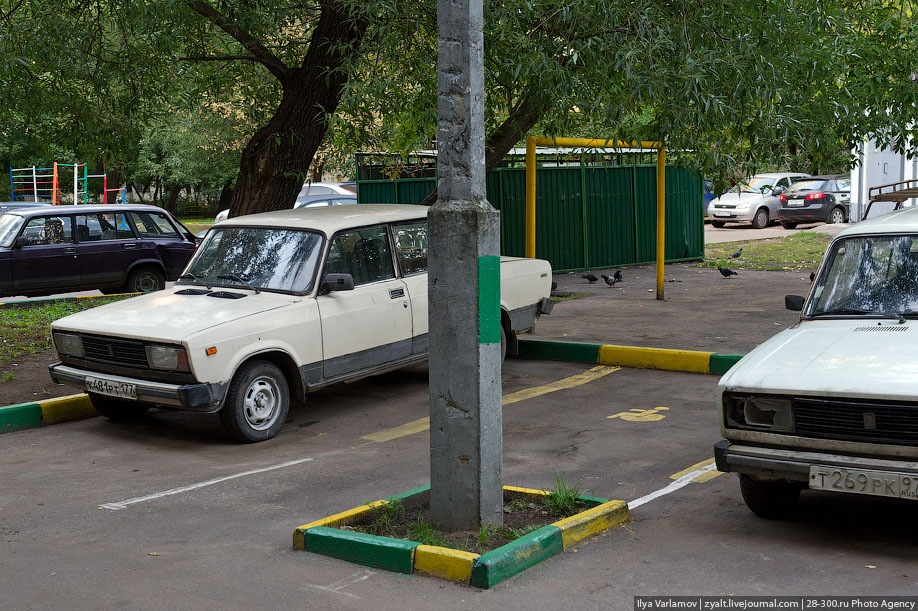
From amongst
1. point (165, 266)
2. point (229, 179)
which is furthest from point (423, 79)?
point (229, 179)

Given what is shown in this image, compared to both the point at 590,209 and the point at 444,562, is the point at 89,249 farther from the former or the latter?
the point at 444,562

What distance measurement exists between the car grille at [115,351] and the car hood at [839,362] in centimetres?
446

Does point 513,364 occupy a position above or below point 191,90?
below

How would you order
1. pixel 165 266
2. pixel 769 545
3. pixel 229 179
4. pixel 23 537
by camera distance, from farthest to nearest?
pixel 229 179 < pixel 165 266 < pixel 23 537 < pixel 769 545

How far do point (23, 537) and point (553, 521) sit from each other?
293 cm

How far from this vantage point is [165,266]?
55.2 feet

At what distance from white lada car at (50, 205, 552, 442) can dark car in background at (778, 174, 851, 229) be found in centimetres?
2367

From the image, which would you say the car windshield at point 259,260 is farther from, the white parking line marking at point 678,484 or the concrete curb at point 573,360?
the white parking line marking at point 678,484

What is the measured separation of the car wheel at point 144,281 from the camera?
1655 centimetres

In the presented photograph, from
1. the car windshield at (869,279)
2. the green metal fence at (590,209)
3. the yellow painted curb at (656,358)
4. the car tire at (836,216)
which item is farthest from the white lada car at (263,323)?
the car tire at (836,216)

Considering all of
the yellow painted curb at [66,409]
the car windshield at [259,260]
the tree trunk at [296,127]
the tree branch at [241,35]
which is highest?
the tree branch at [241,35]

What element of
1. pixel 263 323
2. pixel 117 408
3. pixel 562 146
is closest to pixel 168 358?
pixel 263 323

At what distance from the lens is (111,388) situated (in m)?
7.93

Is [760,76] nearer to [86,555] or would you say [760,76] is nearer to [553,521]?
[553,521]
